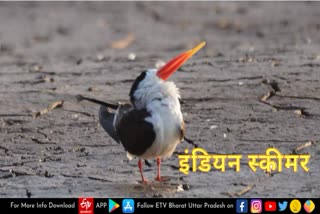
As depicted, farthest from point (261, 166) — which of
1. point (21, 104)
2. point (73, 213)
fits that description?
point (21, 104)

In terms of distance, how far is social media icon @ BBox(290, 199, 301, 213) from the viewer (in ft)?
17.8

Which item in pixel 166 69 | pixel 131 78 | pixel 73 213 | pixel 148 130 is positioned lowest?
pixel 73 213

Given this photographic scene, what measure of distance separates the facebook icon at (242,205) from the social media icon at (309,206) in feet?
1.06

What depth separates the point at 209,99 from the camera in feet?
26.7

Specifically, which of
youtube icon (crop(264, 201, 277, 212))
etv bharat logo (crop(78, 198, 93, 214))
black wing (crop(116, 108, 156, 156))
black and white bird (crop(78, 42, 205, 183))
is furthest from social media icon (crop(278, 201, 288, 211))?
etv bharat logo (crop(78, 198, 93, 214))

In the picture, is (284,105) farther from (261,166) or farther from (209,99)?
(261,166)

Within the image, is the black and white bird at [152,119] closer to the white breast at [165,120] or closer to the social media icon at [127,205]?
the white breast at [165,120]

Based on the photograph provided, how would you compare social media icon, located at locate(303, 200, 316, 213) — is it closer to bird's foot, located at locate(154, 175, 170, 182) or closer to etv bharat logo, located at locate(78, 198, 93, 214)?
bird's foot, located at locate(154, 175, 170, 182)

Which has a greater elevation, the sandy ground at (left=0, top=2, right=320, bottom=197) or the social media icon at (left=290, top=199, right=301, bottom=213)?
the sandy ground at (left=0, top=2, right=320, bottom=197)

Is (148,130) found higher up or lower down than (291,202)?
higher up

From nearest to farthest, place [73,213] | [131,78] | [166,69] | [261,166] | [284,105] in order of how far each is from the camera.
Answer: [73,213], [166,69], [261,166], [284,105], [131,78]

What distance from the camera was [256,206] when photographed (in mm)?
5520

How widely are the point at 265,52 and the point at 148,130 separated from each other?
4919mm

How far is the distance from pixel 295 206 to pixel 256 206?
215 millimetres
